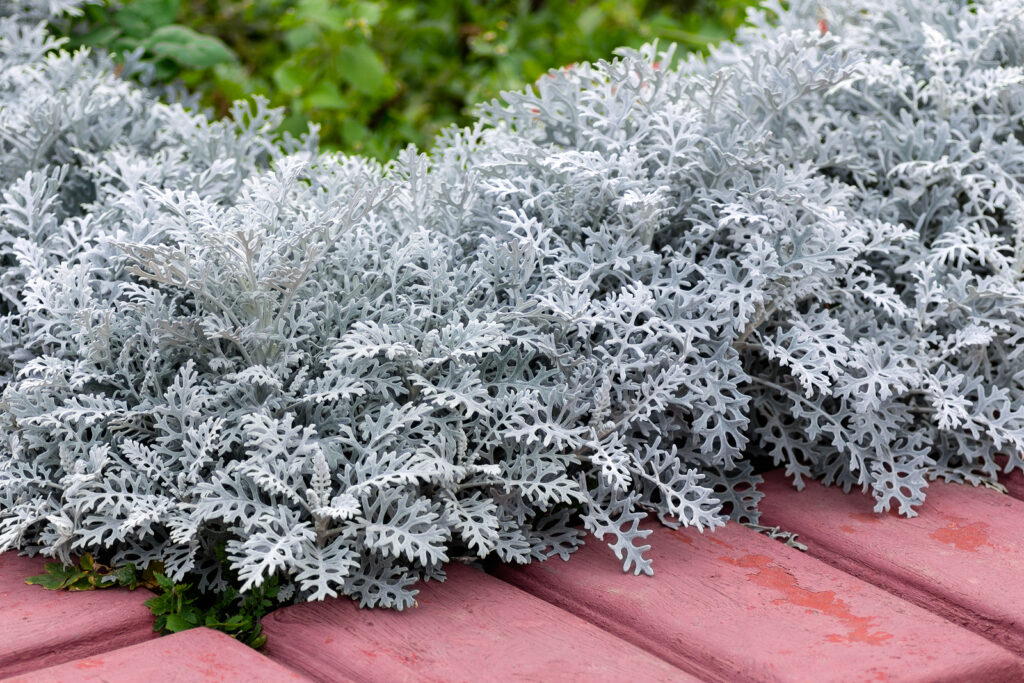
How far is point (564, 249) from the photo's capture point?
1974 millimetres

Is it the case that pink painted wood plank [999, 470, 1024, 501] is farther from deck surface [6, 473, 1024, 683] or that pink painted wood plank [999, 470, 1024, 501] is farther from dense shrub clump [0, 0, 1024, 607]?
deck surface [6, 473, 1024, 683]

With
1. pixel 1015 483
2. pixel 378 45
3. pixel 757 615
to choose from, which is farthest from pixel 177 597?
pixel 378 45

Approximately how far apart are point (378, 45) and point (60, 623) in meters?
3.11

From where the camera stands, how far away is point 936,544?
1946mm

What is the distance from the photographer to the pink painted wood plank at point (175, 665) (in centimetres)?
152

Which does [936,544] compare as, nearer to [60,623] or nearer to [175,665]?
[175,665]

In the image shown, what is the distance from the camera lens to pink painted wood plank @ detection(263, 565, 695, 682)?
158 cm

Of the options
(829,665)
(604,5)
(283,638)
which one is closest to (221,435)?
(283,638)

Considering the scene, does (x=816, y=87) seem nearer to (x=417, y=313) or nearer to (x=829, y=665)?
(x=417, y=313)

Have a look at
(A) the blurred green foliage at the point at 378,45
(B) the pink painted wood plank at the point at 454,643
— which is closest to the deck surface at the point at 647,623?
(B) the pink painted wood plank at the point at 454,643

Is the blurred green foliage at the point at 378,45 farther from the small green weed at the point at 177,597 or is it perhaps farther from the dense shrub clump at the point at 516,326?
the small green weed at the point at 177,597

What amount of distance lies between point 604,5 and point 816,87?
7.07 ft

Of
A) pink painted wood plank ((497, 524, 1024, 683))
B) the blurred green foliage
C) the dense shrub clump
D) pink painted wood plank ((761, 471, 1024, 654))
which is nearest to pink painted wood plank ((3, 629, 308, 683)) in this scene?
the dense shrub clump

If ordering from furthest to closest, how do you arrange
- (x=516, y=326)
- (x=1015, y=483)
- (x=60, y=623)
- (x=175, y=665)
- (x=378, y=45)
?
(x=378, y=45), (x=1015, y=483), (x=516, y=326), (x=60, y=623), (x=175, y=665)
